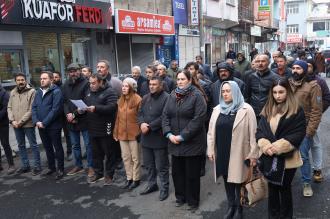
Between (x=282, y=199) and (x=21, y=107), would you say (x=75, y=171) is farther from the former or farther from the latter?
(x=282, y=199)

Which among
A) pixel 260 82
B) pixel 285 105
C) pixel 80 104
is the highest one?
pixel 260 82

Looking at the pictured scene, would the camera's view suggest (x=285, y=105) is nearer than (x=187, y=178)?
Yes

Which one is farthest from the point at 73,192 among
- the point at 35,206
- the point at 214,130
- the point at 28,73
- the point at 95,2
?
the point at 95,2

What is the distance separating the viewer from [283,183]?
3980 millimetres

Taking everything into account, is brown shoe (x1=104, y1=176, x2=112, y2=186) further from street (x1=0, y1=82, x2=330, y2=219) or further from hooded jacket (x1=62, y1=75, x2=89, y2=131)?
hooded jacket (x1=62, y1=75, x2=89, y2=131)

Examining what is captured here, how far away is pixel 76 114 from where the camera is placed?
634 centimetres

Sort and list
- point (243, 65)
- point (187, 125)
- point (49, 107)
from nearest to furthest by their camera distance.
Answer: point (187, 125) < point (49, 107) < point (243, 65)

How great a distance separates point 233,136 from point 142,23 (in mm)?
10470

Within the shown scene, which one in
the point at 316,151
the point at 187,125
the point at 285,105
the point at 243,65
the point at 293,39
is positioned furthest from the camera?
the point at 293,39

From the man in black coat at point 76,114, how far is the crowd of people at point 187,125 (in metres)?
0.02

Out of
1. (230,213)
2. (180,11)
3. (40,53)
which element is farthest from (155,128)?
(180,11)

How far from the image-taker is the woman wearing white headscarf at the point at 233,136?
13.6 feet

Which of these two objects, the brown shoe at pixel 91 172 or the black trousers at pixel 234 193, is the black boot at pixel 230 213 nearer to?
the black trousers at pixel 234 193

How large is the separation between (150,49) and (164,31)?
1013mm
